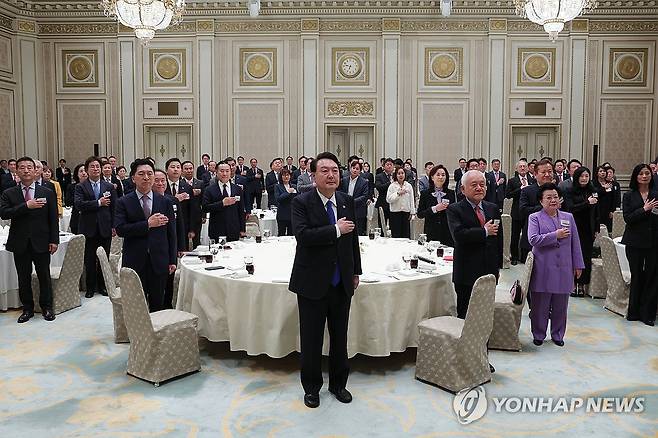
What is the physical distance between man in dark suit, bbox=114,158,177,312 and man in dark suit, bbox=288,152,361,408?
5.33 ft

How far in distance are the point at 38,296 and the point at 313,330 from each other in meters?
3.81

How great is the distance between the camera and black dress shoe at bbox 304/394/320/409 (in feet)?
13.8

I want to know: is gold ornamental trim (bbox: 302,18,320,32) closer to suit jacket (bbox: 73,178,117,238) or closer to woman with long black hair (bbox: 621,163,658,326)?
suit jacket (bbox: 73,178,117,238)

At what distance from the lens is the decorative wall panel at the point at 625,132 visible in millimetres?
14391

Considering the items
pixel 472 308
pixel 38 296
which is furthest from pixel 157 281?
pixel 472 308

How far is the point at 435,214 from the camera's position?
26.3ft

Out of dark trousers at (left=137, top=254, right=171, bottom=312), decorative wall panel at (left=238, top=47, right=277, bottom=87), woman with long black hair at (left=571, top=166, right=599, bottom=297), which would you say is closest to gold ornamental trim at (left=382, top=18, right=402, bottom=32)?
decorative wall panel at (left=238, top=47, right=277, bottom=87)

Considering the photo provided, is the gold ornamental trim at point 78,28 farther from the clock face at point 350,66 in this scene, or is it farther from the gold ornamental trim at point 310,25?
the clock face at point 350,66

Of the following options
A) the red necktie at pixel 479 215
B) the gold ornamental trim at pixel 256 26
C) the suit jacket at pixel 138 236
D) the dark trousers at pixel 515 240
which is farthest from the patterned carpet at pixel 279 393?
the gold ornamental trim at pixel 256 26

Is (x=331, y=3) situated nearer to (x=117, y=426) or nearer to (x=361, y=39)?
(x=361, y=39)

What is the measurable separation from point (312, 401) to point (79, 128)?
1249cm

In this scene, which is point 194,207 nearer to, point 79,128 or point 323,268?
point 323,268

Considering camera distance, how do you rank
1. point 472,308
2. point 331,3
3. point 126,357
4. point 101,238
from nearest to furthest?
point 472,308 < point 126,357 < point 101,238 < point 331,3

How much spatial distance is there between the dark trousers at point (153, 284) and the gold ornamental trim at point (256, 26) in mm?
10101
